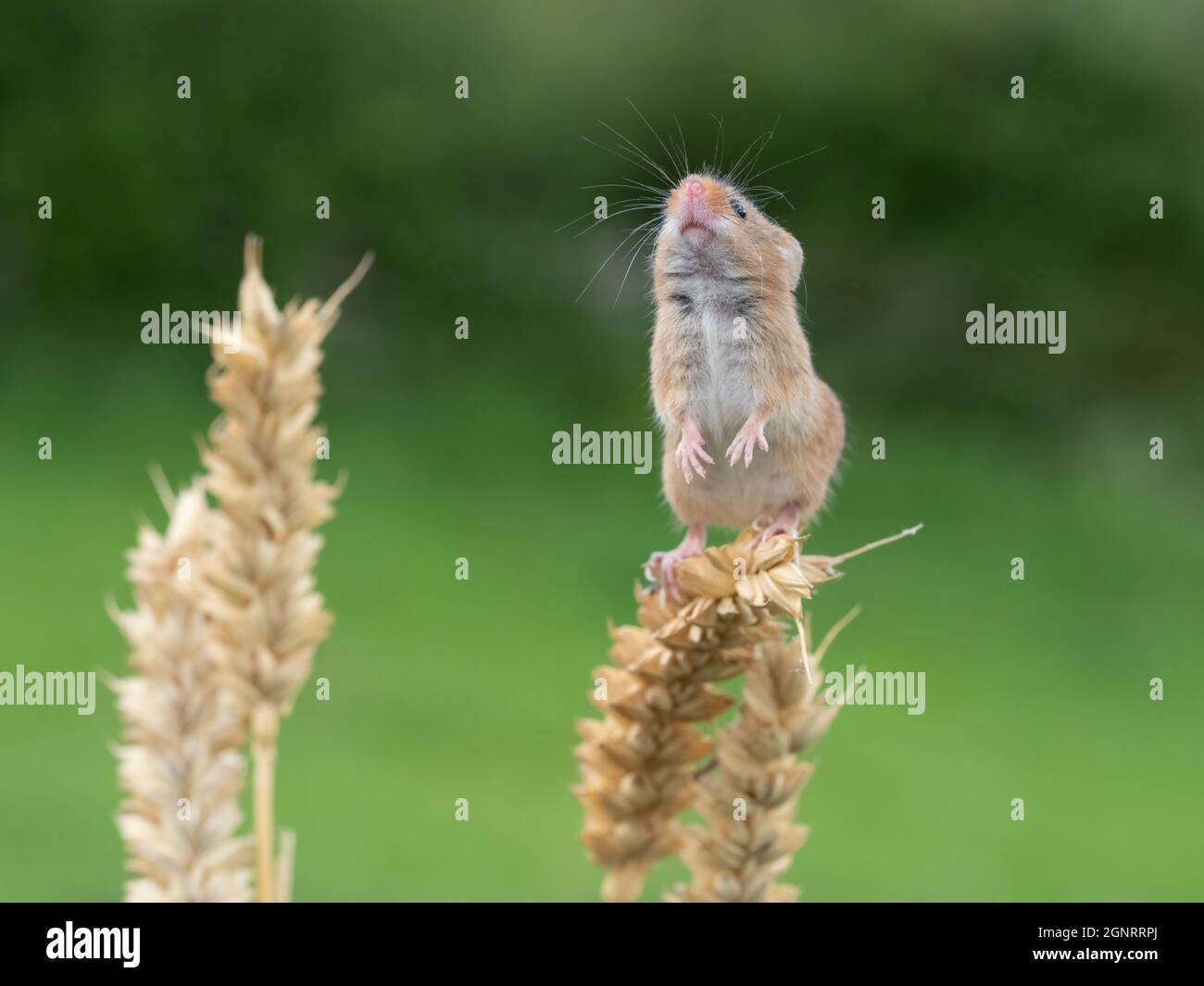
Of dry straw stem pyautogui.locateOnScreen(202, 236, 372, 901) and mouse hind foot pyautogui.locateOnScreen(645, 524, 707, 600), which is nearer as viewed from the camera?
dry straw stem pyautogui.locateOnScreen(202, 236, 372, 901)

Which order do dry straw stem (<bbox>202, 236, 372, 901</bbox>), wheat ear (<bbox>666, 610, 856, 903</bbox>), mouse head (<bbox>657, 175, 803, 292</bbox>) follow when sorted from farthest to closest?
mouse head (<bbox>657, 175, 803, 292</bbox>) → wheat ear (<bbox>666, 610, 856, 903</bbox>) → dry straw stem (<bbox>202, 236, 372, 901</bbox>)

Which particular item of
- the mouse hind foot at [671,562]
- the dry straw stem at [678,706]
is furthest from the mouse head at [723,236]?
the dry straw stem at [678,706]

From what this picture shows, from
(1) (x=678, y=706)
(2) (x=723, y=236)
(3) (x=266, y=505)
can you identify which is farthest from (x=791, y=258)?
(3) (x=266, y=505)

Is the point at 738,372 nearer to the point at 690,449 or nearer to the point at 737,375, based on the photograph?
the point at 737,375

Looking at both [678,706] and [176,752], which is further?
[678,706]

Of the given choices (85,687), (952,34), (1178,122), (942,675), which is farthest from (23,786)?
(1178,122)

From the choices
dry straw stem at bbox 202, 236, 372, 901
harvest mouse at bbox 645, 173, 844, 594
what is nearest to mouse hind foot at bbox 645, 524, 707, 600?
harvest mouse at bbox 645, 173, 844, 594

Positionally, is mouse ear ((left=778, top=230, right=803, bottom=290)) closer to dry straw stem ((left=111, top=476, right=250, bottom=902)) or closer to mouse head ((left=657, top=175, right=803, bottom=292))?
mouse head ((left=657, top=175, right=803, bottom=292))

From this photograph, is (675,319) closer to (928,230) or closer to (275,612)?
(275,612)
